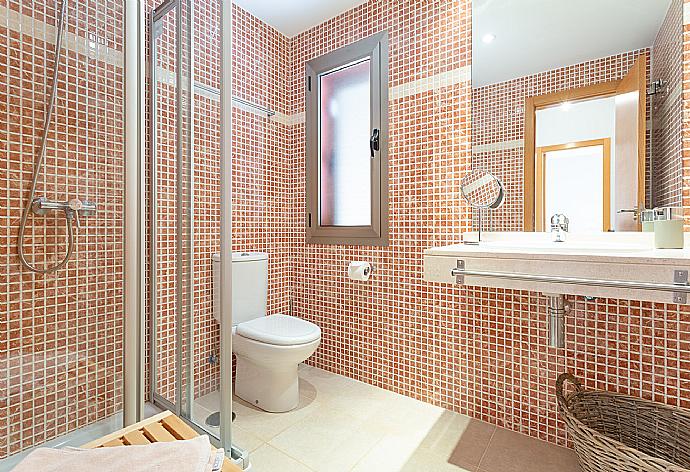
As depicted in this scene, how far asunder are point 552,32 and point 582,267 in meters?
1.22

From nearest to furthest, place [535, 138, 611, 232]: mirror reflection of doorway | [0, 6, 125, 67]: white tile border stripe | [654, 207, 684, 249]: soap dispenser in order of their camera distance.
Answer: [0, 6, 125, 67]: white tile border stripe, [654, 207, 684, 249]: soap dispenser, [535, 138, 611, 232]: mirror reflection of doorway

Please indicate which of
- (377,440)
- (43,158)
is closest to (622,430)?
(377,440)

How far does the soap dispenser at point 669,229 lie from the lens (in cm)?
A: 137

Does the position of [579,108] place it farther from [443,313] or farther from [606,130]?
[443,313]

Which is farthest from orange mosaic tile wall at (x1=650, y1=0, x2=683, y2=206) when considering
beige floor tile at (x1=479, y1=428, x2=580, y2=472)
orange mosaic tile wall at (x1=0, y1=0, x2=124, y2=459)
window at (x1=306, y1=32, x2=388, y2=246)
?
orange mosaic tile wall at (x1=0, y1=0, x2=124, y2=459)

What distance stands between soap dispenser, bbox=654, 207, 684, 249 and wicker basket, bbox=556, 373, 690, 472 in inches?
25.8

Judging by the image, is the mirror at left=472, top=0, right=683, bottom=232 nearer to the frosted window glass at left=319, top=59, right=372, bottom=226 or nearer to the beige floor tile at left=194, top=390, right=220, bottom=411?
the frosted window glass at left=319, top=59, right=372, bottom=226

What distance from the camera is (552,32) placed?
1.74 metres

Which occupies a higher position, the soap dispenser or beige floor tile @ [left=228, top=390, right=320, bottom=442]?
the soap dispenser

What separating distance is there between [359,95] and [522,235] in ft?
4.53

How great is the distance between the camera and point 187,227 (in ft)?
5.19

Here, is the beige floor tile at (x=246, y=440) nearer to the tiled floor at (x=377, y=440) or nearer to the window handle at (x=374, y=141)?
the tiled floor at (x=377, y=440)

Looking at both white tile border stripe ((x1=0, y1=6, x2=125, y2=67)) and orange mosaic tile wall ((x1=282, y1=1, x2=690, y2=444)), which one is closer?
white tile border stripe ((x1=0, y1=6, x2=125, y2=67))

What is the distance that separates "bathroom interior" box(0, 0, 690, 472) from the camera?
1245mm
